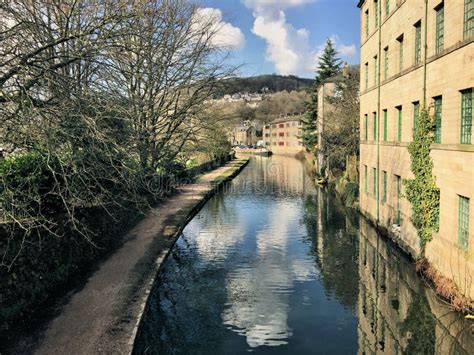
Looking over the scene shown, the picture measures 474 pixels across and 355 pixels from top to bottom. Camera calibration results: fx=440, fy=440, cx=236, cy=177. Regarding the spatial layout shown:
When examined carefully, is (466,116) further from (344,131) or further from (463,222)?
(344,131)

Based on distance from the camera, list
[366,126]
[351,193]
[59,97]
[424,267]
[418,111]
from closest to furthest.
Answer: [59,97]
[424,267]
[418,111]
[366,126]
[351,193]

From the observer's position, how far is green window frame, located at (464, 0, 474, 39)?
999 centimetres

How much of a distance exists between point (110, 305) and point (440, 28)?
11.3 m

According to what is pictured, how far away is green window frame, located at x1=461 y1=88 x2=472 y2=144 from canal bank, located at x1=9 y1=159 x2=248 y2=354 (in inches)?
330

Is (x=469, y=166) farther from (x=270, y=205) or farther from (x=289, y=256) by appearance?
(x=270, y=205)

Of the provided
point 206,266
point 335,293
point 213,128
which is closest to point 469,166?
point 335,293

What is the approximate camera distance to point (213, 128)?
84.6ft

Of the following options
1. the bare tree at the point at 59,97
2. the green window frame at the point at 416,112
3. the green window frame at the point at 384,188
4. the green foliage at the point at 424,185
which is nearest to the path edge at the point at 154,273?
the bare tree at the point at 59,97

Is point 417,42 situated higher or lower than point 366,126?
higher

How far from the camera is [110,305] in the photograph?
9594 mm

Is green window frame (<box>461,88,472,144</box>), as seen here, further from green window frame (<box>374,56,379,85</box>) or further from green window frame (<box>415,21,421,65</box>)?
green window frame (<box>374,56,379,85</box>)

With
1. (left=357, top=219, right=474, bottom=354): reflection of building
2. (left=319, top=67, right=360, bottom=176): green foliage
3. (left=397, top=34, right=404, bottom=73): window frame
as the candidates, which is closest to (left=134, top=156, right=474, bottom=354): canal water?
(left=357, top=219, right=474, bottom=354): reflection of building

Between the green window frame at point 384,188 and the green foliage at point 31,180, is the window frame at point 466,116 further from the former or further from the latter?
the green foliage at point 31,180

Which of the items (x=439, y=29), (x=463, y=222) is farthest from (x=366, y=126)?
(x=463, y=222)
